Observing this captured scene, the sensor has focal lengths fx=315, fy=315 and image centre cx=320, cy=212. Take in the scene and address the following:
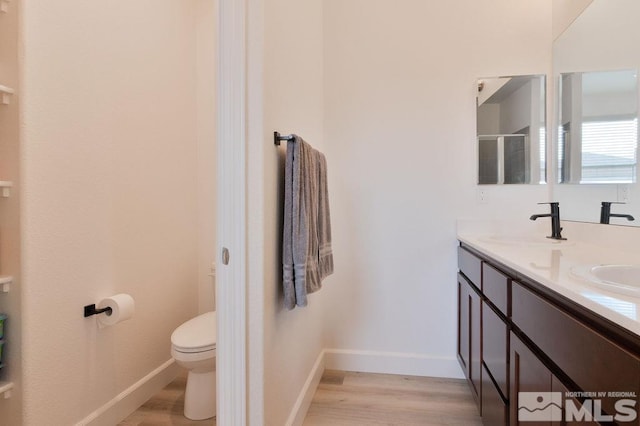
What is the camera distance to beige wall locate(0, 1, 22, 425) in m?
1.18

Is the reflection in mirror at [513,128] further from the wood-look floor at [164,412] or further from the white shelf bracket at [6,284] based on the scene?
the white shelf bracket at [6,284]

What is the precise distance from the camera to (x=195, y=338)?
65.2 inches

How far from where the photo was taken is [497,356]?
1253 millimetres

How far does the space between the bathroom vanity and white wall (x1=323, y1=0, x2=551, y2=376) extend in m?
0.45

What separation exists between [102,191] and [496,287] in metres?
1.87

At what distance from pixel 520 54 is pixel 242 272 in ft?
7.07

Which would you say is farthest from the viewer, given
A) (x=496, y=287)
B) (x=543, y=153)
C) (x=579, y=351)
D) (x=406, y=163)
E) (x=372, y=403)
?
(x=406, y=163)

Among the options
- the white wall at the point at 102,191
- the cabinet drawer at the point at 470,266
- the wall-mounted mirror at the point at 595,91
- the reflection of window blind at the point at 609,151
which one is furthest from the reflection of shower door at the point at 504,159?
the white wall at the point at 102,191

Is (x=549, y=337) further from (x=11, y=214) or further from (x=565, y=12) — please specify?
(x=565, y=12)

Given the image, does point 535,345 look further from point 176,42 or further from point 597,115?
point 176,42

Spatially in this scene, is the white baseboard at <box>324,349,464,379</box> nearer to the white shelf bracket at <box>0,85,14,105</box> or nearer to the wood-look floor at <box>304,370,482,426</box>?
the wood-look floor at <box>304,370,482,426</box>

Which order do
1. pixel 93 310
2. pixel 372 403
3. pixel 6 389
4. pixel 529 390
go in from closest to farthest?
pixel 529 390
pixel 6 389
pixel 93 310
pixel 372 403

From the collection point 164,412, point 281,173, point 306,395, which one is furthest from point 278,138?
point 164,412

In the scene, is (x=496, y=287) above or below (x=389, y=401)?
above
